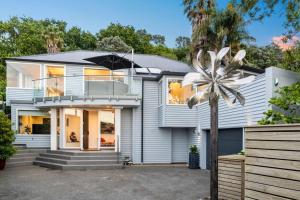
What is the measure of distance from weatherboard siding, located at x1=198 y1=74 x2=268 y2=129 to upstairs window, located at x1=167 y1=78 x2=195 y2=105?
3658 millimetres

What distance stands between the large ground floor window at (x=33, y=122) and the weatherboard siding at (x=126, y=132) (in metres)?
5.06

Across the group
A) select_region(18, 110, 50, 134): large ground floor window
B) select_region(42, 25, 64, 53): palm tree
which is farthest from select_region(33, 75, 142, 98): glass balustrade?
select_region(42, 25, 64, 53): palm tree

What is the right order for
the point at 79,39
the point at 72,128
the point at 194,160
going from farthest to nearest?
1. the point at 79,39
2. the point at 72,128
3. the point at 194,160

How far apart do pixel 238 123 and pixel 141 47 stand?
30.5 m

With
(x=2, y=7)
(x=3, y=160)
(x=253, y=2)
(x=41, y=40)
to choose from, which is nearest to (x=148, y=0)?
(x=41, y=40)

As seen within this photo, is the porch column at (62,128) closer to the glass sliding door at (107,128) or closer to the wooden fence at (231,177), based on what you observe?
the glass sliding door at (107,128)

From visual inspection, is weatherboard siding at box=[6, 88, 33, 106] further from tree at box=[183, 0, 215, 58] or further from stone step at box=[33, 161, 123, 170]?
tree at box=[183, 0, 215, 58]

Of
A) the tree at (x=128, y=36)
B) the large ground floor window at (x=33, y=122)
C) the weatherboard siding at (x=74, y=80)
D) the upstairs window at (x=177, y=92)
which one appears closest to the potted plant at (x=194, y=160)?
the upstairs window at (x=177, y=92)

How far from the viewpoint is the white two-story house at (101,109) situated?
18.5 m

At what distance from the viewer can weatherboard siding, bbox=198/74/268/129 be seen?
1125cm

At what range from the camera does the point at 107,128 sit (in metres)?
19.5

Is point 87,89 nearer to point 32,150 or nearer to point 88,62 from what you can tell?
point 88,62

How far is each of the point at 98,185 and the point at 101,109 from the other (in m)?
Answer: 8.09

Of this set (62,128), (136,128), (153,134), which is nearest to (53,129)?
(62,128)
